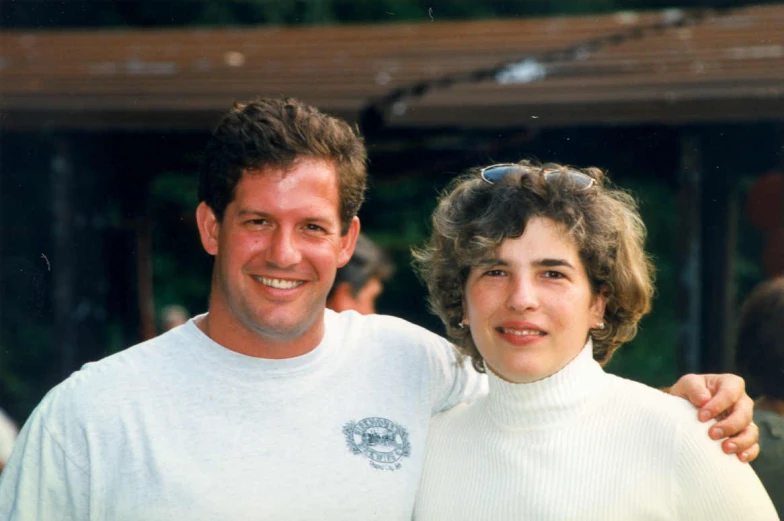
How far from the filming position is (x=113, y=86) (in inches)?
187

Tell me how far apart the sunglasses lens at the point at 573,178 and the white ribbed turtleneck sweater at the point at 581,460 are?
15.1 inches

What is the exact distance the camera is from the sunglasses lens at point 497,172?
2432 millimetres

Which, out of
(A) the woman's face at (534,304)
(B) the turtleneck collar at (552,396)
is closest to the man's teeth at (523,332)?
(A) the woman's face at (534,304)

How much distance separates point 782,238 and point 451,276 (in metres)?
2.52

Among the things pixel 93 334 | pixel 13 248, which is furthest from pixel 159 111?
pixel 13 248

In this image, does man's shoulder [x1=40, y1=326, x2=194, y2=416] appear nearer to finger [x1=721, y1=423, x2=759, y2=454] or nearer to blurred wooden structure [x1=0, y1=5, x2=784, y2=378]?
finger [x1=721, y1=423, x2=759, y2=454]

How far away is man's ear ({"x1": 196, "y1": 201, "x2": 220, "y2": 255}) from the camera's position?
8.11 ft

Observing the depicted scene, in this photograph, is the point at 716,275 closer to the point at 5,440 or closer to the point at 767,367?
the point at 767,367

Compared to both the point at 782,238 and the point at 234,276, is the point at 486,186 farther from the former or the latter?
the point at 782,238

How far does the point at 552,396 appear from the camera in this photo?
233cm

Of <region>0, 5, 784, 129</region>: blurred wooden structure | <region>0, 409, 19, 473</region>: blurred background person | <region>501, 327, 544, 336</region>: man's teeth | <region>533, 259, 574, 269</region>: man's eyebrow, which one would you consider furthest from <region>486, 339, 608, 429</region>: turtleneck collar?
<region>0, 409, 19, 473</region>: blurred background person

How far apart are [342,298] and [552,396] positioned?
1.77 meters

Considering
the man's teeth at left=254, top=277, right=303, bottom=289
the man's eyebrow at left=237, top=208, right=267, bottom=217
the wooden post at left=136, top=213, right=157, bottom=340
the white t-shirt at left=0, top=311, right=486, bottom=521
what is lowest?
the white t-shirt at left=0, top=311, right=486, bottom=521

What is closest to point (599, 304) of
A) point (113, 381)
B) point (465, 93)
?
point (113, 381)
